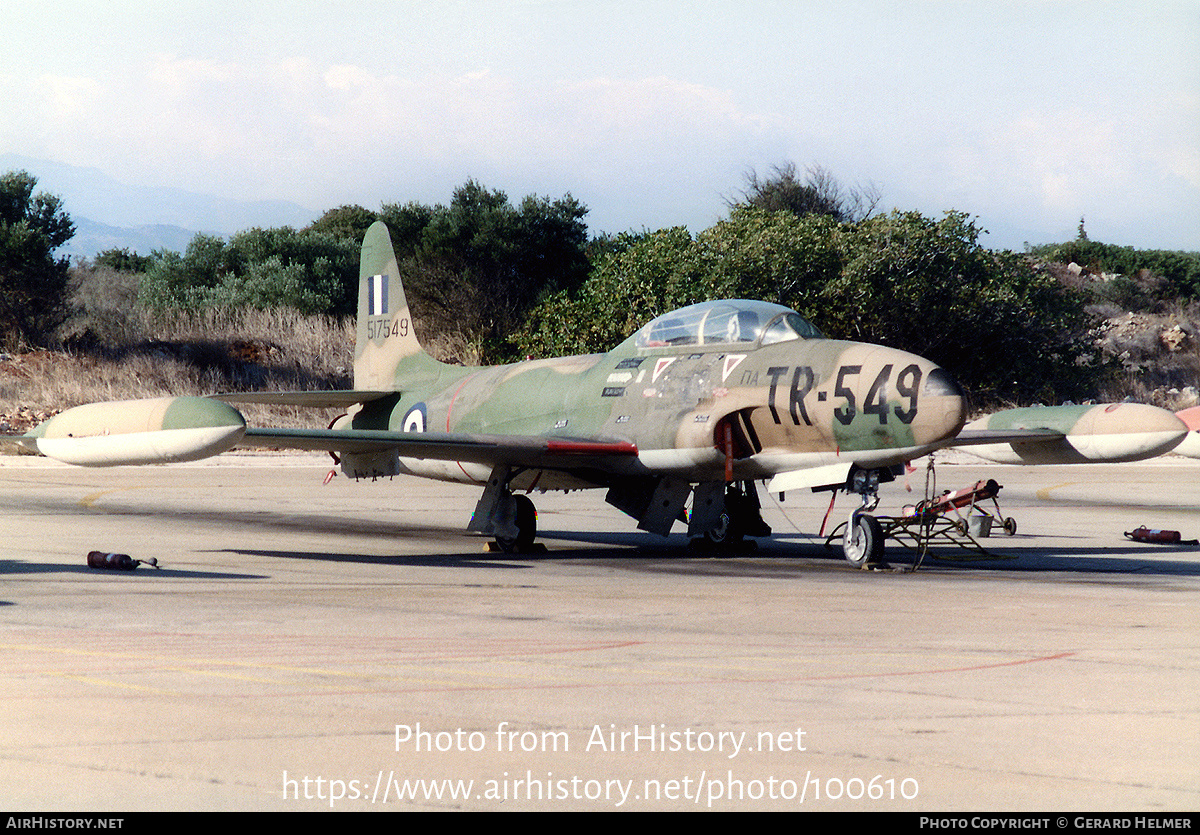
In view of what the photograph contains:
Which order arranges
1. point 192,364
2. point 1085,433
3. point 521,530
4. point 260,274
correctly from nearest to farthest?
point 1085,433, point 521,530, point 192,364, point 260,274

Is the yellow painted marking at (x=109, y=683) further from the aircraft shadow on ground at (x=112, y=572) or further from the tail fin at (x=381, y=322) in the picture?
the tail fin at (x=381, y=322)

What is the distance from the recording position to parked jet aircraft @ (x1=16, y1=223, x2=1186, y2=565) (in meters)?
13.9

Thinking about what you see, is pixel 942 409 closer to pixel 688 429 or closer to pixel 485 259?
pixel 688 429

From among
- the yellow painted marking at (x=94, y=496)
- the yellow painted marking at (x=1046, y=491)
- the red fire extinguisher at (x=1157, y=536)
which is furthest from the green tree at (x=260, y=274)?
the red fire extinguisher at (x=1157, y=536)

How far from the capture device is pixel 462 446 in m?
15.5

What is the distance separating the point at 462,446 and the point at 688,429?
2938 mm

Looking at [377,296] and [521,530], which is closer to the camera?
[521,530]

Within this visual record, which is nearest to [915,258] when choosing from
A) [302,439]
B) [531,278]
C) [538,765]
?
[531,278]

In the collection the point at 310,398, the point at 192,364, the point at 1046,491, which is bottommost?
the point at 1046,491

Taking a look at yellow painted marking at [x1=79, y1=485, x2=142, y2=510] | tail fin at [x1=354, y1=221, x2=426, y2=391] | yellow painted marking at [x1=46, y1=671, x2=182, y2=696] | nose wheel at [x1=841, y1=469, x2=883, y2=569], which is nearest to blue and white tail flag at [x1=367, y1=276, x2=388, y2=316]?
tail fin at [x1=354, y1=221, x2=426, y2=391]

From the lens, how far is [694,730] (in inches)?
239

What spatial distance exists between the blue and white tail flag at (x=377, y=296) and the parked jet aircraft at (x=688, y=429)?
120 inches

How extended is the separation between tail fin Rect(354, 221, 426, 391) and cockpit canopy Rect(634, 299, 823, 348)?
5984 millimetres

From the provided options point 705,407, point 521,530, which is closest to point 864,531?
point 705,407
